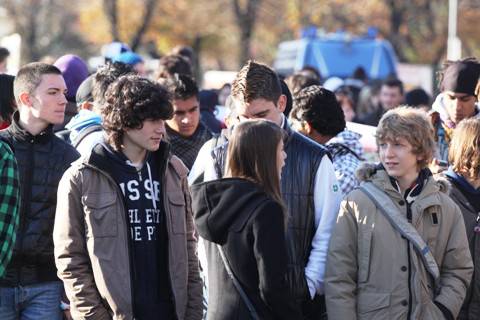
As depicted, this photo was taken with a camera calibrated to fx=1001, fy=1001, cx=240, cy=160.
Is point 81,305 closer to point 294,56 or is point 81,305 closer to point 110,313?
point 110,313

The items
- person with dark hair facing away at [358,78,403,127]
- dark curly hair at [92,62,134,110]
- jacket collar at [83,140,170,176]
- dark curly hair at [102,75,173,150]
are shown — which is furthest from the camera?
person with dark hair facing away at [358,78,403,127]

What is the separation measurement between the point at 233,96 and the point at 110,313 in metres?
1.49

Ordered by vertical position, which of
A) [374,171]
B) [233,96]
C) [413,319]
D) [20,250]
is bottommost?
[413,319]

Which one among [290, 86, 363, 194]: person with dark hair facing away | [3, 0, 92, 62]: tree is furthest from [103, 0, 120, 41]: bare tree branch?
[290, 86, 363, 194]: person with dark hair facing away

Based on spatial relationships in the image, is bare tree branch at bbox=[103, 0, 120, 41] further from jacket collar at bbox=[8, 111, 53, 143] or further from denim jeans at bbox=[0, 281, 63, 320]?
denim jeans at bbox=[0, 281, 63, 320]

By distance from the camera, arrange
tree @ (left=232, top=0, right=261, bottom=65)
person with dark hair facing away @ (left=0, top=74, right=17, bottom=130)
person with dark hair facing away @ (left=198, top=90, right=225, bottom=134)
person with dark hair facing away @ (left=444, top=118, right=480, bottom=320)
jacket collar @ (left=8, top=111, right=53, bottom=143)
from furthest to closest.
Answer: tree @ (left=232, top=0, right=261, bottom=65), person with dark hair facing away @ (left=198, top=90, right=225, bottom=134), person with dark hair facing away @ (left=0, top=74, right=17, bottom=130), person with dark hair facing away @ (left=444, top=118, right=480, bottom=320), jacket collar @ (left=8, top=111, right=53, bottom=143)

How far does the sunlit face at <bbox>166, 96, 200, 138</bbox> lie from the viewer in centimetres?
793

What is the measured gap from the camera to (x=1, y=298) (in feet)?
18.0

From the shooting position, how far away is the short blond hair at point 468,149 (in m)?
6.11

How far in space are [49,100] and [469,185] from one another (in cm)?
260

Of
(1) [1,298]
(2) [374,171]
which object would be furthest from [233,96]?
(1) [1,298]

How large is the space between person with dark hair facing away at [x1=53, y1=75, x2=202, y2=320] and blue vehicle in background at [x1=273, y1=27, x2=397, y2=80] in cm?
1529

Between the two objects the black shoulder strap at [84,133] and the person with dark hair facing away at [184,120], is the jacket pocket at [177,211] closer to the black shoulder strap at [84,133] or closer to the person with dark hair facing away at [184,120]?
the black shoulder strap at [84,133]

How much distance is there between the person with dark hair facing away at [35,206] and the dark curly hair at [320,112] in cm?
151
